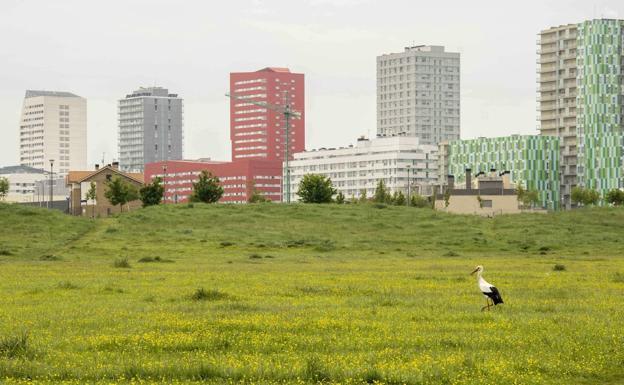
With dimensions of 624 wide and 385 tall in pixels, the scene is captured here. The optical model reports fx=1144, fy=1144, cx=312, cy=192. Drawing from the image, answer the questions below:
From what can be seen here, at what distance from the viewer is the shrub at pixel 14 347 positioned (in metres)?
23.6

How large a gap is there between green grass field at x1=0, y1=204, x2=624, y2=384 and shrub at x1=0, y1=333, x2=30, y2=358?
32mm

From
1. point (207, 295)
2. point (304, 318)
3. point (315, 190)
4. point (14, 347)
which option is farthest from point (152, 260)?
point (315, 190)

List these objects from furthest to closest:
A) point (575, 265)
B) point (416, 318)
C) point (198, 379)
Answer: point (575, 265) < point (416, 318) < point (198, 379)

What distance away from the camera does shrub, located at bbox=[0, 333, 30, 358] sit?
23.6 m

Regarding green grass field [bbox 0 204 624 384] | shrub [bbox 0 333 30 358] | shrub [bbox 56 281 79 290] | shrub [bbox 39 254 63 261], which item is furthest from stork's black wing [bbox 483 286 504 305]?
shrub [bbox 39 254 63 261]

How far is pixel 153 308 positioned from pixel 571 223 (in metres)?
81.8

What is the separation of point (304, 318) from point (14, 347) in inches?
356

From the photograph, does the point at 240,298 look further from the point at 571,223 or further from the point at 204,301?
the point at 571,223

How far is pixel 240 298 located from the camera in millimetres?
38219

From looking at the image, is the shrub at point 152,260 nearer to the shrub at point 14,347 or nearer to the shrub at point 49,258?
the shrub at point 49,258

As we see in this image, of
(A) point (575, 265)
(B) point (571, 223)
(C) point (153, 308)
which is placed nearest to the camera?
(C) point (153, 308)

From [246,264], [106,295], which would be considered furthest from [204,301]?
[246,264]

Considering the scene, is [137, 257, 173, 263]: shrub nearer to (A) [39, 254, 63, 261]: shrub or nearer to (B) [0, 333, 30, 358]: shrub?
(A) [39, 254, 63, 261]: shrub

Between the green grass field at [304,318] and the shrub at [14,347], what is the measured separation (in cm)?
3
